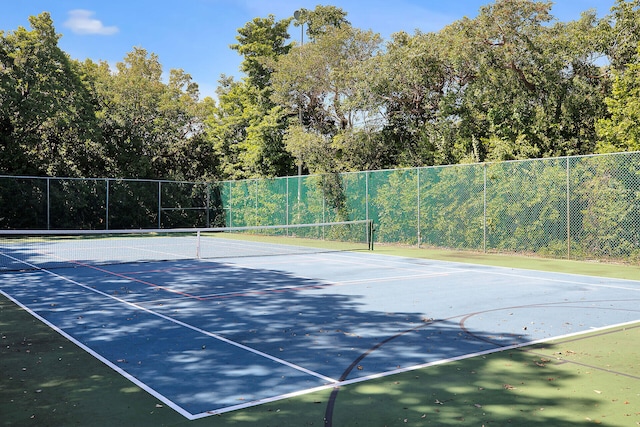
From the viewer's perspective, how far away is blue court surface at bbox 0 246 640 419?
16.4ft

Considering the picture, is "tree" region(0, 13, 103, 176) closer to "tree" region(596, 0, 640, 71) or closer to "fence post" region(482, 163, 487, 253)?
"fence post" region(482, 163, 487, 253)

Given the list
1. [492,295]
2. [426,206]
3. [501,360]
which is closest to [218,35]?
[426,206]

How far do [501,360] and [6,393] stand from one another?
4.19 meters

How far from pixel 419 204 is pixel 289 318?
11.6 m

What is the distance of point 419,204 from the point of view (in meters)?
18.4

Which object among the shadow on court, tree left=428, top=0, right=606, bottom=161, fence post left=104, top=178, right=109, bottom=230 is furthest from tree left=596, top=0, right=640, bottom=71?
fence post left=104, top=178, right=109, bottom=230

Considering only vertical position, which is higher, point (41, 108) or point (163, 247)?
point (41, 108)

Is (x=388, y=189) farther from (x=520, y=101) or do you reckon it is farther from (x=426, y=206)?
(x=520, y=101)

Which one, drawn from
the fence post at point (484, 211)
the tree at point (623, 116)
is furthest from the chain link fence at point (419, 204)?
the tree at point (623, 116)

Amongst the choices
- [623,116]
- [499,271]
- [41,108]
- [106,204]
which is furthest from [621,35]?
[41,108]

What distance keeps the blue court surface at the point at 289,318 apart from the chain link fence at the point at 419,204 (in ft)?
8.94

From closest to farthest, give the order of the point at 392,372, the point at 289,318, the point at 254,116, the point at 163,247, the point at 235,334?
the point at 392,372, the point at 235,334, the point at 289,318, the point at 163,247, the point at 254,116

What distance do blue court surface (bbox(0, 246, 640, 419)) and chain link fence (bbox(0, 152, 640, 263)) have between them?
8.94 feet

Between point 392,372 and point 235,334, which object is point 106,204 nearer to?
point 235,334
